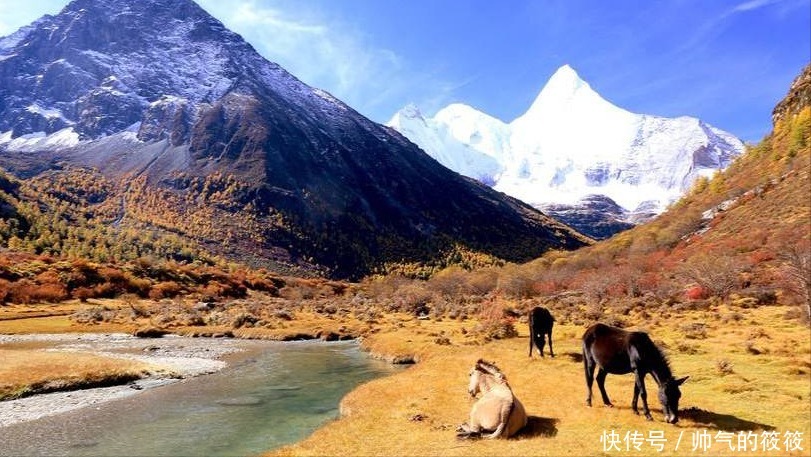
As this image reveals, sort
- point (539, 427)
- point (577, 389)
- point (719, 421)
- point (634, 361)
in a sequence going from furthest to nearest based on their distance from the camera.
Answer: point (577, 389)
point (539, 427)
point (634, 361)
point (719, 421)

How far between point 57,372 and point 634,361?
3835 cm

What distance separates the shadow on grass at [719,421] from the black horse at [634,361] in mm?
692

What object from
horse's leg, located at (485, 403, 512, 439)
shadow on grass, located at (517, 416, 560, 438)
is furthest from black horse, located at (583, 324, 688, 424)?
horse's leg, located at (485, 403, 512, 439)

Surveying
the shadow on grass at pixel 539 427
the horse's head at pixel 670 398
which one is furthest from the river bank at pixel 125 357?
the horse's head at pixel 670 398

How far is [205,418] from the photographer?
2686 cm

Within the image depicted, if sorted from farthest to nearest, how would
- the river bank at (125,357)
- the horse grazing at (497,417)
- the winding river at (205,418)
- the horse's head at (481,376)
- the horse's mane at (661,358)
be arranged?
the river bank at (125,357) < the horse's head at (481,376) < the winding river at (205,418) < the horse grazing at (497,417) < the horse's mane at (661,358)

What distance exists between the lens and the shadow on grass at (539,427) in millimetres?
18552

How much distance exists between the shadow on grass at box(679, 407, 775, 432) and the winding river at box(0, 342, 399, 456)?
16.6 metres

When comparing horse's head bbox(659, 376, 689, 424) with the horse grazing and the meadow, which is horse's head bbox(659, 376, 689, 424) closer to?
the meadow

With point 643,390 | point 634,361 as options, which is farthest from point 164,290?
point 643,390

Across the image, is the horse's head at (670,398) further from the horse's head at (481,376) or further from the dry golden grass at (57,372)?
the dry golden grass at (57,372)

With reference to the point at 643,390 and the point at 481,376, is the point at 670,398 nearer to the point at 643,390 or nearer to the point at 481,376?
the point at 643,390

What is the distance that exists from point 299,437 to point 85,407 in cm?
1504

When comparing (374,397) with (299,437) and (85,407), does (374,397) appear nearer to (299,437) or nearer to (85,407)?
(299,437)
